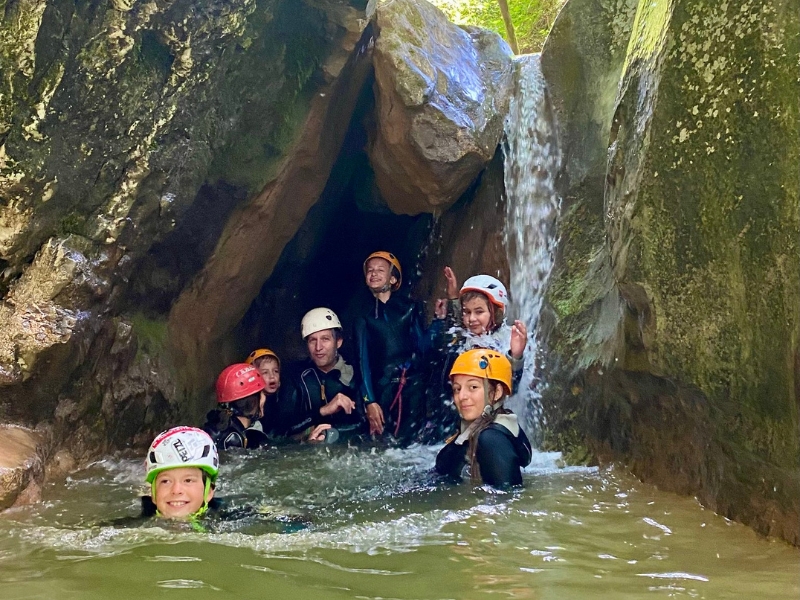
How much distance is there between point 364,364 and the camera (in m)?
6.50

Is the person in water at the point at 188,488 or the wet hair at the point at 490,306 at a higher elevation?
the wet hair at the point at 490,306

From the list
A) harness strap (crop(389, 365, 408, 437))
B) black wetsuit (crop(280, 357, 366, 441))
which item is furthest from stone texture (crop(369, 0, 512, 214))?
black wetsuit (crop(280, 357, 366, 441))

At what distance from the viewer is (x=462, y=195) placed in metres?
6.90

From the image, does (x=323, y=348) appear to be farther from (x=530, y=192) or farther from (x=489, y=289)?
(x=530, y=192)

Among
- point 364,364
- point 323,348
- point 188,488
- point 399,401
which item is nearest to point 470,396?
point 188,488

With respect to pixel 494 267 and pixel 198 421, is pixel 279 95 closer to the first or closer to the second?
pixel 494 267

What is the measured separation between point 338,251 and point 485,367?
4.37 metres

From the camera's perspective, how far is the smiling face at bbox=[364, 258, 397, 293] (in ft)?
21.8

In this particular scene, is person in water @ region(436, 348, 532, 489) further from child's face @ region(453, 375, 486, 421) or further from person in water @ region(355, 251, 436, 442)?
person in water @ region(355, 251, 436, 442)

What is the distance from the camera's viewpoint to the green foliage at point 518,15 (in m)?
14.1

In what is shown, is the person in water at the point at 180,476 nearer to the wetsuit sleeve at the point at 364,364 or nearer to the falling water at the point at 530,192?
the wetsuit sleeve at the point at 364,364

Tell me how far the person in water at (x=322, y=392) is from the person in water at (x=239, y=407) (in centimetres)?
60

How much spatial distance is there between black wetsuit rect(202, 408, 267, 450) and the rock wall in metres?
2.99

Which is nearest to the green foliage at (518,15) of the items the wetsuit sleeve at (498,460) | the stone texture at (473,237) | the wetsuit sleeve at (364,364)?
the stone texture at (473,237)
